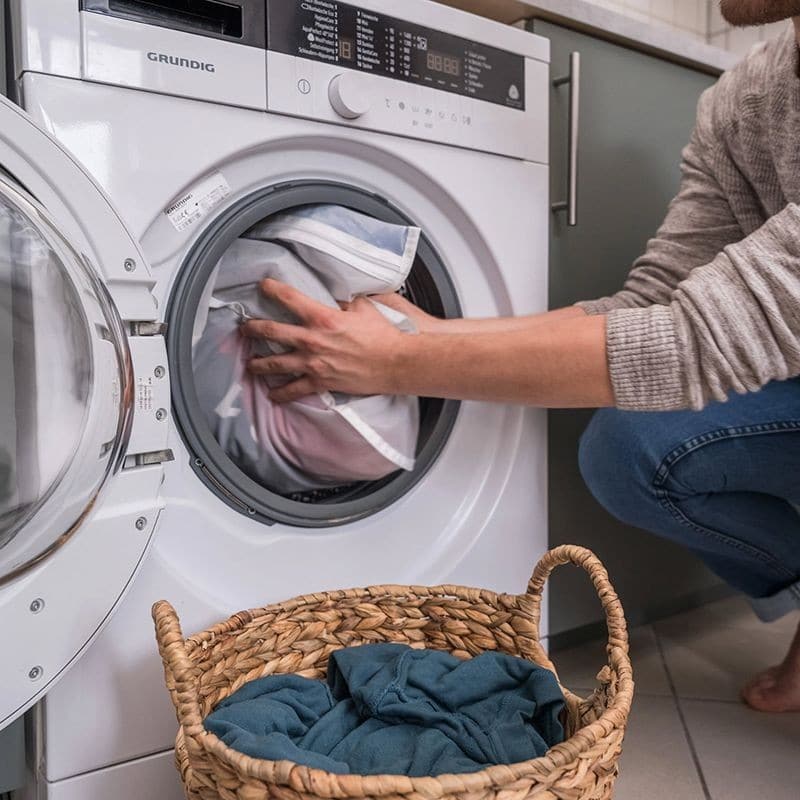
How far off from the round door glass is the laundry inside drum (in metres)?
0.18

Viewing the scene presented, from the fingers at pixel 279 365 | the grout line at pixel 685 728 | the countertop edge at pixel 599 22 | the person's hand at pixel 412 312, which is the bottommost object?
the grout line at pixel 685 728

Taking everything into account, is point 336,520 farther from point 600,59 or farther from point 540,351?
point 600,59

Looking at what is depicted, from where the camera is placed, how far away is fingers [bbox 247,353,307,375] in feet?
2.98

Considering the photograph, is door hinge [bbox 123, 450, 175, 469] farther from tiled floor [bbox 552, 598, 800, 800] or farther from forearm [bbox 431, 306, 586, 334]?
tiled floor [bbox 552, 598, 800, 800]

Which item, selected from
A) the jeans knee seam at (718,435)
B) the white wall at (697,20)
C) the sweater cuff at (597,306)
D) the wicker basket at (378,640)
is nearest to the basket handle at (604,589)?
the wicker basket at (378,640)

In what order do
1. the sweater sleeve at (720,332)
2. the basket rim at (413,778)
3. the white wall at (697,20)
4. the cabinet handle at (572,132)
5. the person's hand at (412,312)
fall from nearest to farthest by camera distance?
the basket rim at (413,778)
the sweater sleeve at (720,332)
the person's hand at (412,312)
the cabinet handle at (572,132)
the white wall at (697,20)

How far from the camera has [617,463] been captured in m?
1.03

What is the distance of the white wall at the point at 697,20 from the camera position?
1.98 meters

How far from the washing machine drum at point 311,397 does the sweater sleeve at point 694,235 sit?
0.28m

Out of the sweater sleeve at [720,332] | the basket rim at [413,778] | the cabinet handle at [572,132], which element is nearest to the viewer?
the basket rim at [413,778]

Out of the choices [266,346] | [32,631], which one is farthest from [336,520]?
[32,631]

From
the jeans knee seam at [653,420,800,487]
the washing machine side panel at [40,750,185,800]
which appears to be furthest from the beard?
the washing machine side panel at [40,750,185,800]

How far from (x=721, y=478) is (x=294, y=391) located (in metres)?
0.54

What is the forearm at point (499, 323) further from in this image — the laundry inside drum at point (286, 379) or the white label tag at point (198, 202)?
the white label tag at point (198, 202)
